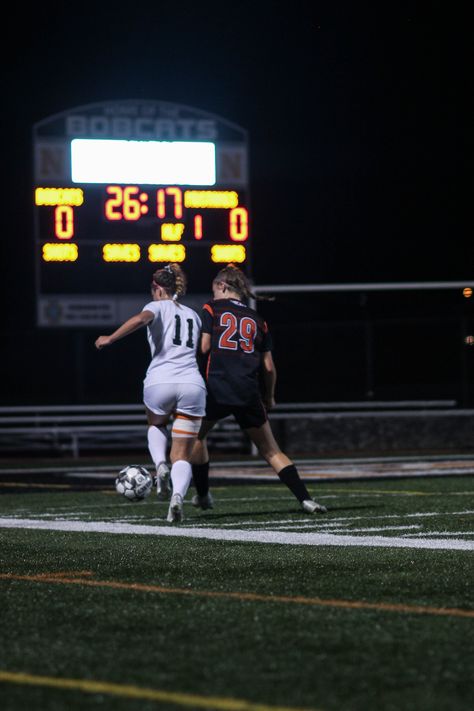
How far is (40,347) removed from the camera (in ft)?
128

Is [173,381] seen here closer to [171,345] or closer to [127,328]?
[171,345]

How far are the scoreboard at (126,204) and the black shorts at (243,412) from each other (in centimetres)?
1102

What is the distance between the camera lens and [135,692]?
164 inches

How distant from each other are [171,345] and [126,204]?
1135cm

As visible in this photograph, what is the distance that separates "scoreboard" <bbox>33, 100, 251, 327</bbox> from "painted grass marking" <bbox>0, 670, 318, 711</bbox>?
1630 centimetres

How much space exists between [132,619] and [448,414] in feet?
55.3

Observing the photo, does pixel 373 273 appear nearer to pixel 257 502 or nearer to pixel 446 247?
pixel 446 247

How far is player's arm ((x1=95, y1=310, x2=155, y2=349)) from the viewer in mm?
9023

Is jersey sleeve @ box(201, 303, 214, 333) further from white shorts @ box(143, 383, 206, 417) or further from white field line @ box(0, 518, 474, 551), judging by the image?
white field line @ box(0, 518, 474, 551)

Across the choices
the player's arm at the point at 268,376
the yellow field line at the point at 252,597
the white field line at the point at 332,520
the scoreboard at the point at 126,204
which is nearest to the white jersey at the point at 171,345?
the player's arm at the point at 268,376

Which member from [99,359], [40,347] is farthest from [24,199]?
[99,359]

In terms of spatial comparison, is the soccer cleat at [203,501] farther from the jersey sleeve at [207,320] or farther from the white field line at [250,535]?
the jersey sleeve at [207,320]

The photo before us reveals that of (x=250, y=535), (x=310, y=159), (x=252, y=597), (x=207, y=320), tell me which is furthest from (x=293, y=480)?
(x=310, y=159)

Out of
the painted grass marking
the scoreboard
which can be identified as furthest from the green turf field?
the scoreboard
